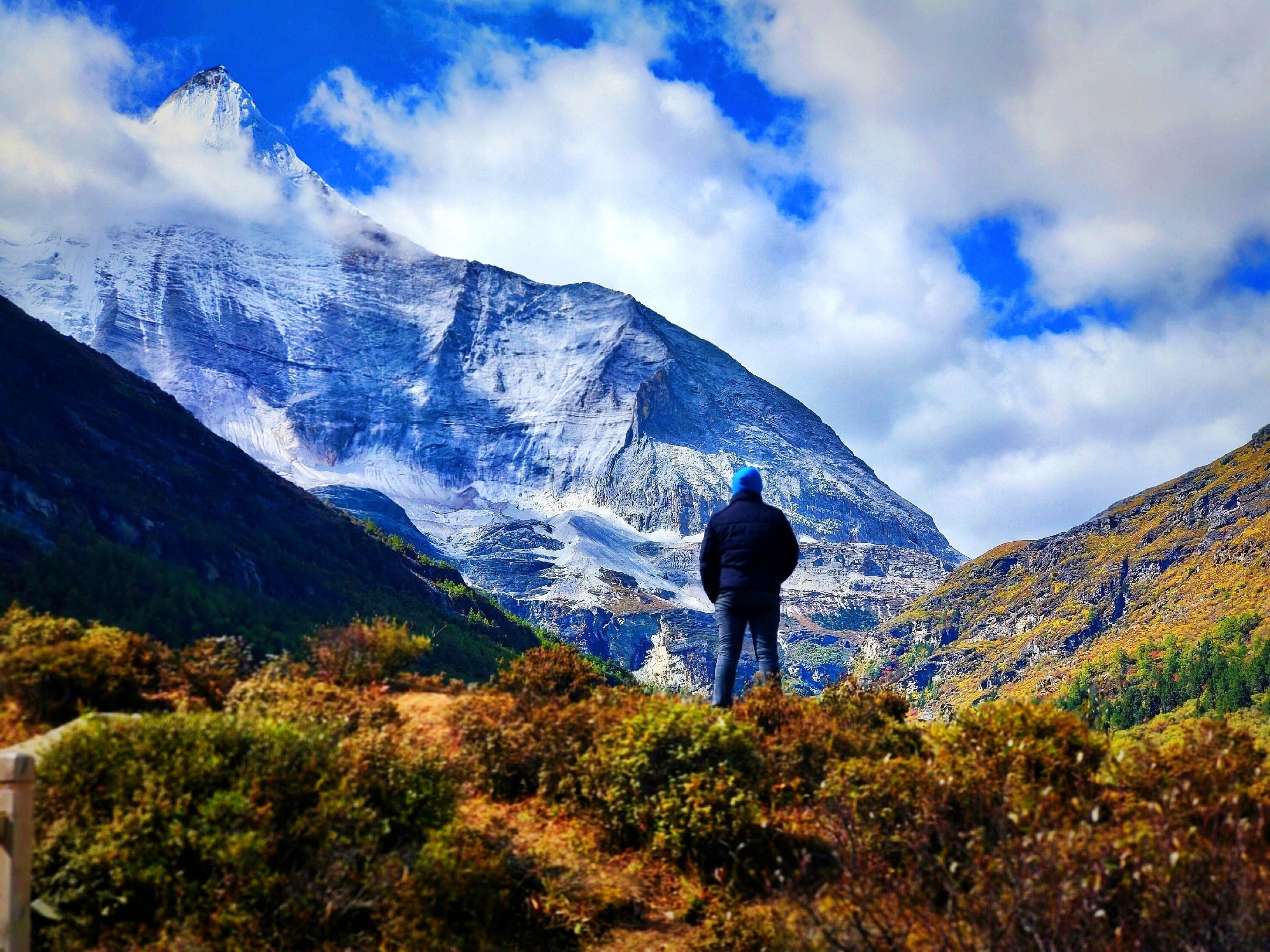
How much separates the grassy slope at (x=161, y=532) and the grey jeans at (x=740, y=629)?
165 ft

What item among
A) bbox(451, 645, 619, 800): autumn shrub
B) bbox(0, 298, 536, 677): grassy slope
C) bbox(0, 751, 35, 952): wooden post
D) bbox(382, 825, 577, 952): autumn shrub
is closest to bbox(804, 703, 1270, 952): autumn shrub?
bbox(382, 825, 577, 952): autumn shrub

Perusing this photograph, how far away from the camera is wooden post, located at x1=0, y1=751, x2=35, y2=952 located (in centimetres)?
694

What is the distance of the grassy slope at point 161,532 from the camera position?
216 feet

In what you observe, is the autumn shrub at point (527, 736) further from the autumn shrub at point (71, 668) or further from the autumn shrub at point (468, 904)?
the autumn shrub at point (71, 668)

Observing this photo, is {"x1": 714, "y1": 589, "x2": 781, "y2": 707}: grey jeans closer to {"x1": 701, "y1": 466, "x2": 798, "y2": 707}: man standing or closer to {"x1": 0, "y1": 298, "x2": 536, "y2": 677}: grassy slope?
{"x1": 701, "y1": 466, "x2": 798, "y2": 707}: man standing

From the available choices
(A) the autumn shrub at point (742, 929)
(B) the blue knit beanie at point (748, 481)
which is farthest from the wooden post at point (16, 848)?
(B) the blue knit beanie at point (748, 481)

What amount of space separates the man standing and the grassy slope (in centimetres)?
5042

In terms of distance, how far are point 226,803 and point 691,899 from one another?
383cm

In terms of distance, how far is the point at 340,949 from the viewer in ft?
25.4

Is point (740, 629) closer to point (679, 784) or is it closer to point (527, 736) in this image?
point (527, 736)

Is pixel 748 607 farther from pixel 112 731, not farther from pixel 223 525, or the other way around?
pixel 223 525

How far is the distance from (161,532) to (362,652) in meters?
80.6

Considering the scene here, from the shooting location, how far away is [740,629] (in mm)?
14078

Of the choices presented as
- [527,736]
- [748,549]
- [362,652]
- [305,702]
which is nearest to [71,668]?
[305,702]
